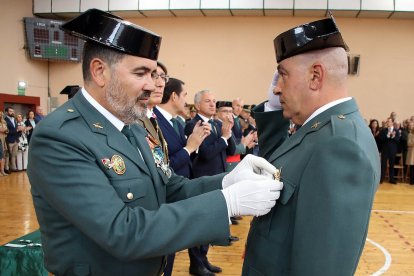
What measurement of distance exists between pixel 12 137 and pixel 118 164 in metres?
9.14

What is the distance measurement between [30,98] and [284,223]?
1230cm

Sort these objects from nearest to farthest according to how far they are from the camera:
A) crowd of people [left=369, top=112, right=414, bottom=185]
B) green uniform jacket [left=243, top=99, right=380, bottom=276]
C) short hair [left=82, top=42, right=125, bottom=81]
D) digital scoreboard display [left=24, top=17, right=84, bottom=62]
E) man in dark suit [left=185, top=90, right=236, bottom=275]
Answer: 1. green uniform jacket [left=243, top=99, right=380, bottom=276]
2. short hair [left=82, top=42, right=125, bottom=81]
3. man in dark suit [left=185, top=90, right=236, bottom=275]
4. crowd of people [left=369, top=112, right=414, bottom=185]
5. digital scoreboard display [left=24, top=17, right=84, bottom=62]

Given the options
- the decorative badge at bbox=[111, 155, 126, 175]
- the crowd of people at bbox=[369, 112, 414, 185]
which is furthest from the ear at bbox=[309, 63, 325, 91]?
the crowd of people at bbox=[369, 112, 414, 185]

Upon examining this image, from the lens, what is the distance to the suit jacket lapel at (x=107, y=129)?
1.38 meters

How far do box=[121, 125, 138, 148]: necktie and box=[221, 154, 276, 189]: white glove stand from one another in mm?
427

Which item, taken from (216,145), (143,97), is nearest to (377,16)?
(216,145)

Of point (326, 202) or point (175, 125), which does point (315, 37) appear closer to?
point (326, 202)

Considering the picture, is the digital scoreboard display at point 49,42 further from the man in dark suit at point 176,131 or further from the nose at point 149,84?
the nose at point 149,84

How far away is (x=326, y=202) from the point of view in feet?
3.48

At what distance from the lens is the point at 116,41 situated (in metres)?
1.38

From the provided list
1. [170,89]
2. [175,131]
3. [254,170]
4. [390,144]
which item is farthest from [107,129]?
[390,144]

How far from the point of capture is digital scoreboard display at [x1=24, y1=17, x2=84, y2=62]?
11.9 metres

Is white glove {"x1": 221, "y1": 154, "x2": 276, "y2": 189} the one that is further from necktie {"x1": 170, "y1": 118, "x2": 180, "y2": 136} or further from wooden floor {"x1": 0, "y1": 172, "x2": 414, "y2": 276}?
wooden floor {"x1": 0, "y1": 172, "x2": 414, "y2": 276}

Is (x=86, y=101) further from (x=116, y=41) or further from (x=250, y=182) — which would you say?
(x=250, y=182)
